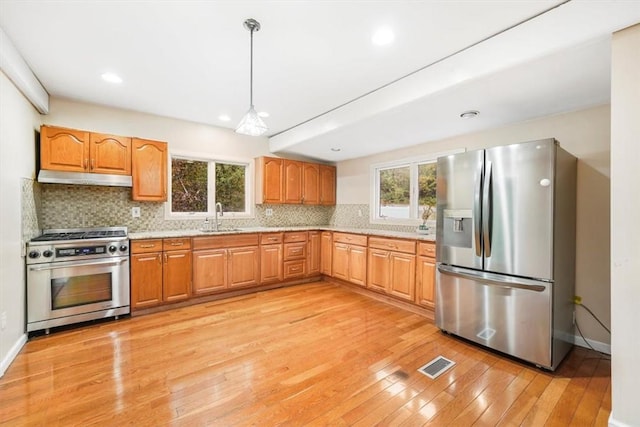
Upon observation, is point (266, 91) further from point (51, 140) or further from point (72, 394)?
point (72, 394)

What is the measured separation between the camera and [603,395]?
6.41ft

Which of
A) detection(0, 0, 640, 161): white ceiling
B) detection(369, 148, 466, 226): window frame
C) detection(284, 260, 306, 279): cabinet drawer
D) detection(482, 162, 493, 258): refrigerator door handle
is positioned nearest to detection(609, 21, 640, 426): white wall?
detection(0, 0, 640, 161): white ceiling

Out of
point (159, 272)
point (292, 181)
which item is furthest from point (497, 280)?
point (159, 272)

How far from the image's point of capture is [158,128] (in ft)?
13.0

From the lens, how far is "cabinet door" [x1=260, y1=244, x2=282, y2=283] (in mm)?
4285

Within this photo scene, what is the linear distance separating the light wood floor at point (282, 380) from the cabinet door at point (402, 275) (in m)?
0.46

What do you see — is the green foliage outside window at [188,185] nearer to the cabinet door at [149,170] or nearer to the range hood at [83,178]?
the cabinet door at [149,170]

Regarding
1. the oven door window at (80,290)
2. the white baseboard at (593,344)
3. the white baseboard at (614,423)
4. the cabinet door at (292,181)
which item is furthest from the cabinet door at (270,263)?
the white baseboard at (614,423)

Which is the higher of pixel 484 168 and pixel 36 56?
pixel 36 56

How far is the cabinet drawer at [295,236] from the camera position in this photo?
15.0 ft

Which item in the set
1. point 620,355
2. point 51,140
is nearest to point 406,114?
point 620,355

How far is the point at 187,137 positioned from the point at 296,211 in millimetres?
2216

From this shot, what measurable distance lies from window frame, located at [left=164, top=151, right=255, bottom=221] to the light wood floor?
1.60m

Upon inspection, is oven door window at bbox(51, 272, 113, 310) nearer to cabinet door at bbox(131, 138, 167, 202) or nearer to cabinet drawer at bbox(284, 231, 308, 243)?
cabinet door at bbox(131, 138, 167, 202)
